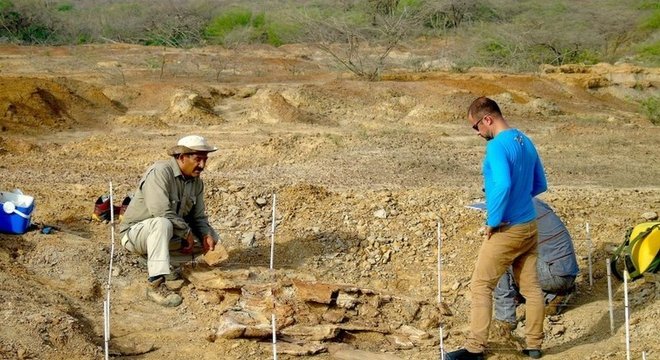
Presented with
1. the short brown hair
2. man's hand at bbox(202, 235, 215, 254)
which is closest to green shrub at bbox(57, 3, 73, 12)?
man's hand at bbox(202, 235, 215, 254)

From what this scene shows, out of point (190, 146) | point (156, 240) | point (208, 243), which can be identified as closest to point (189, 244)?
point (208, 243)

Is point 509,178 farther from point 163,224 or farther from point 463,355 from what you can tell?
point 163,224

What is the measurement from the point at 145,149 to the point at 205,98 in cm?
442

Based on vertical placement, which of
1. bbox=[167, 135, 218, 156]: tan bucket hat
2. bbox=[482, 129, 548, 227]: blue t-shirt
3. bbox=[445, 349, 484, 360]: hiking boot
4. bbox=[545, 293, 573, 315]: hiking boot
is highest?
bbox=[167, 135, 218, 156]: tan bucket hat

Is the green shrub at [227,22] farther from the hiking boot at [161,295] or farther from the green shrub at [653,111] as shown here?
the hiking boot at [161,295]

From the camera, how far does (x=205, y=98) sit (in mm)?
16844

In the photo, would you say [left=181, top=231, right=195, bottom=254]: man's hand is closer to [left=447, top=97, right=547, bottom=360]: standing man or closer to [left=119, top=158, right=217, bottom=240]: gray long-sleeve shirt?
[left=119, top=158, right=217, bottom=240]: gray long-sleeve shirt

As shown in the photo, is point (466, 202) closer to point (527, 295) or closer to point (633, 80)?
point (527, 295)

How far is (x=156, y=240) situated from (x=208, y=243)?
430 mm

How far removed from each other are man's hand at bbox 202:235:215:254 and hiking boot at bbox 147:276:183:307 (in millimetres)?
376

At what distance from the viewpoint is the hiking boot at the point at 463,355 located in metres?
5.06

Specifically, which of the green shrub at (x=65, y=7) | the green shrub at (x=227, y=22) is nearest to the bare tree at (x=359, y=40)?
the green shrub at (x=227, y=22)

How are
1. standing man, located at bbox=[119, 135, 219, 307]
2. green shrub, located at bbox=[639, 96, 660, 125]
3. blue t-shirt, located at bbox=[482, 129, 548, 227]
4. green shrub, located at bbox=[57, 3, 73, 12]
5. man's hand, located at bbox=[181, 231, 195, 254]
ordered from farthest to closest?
1. green shrub, located at bbox=[57, 3, 73, 12]
2. green shrub, located at bbox=[639, 96, 660, 125]
3. man's hand, located at bbox=[181, 231, 195, 254]
4. standing man, located at bbox=[119, 135, 219, 307]
5. blue t-shirt, located at bbox=[482, 129, 548, 227]

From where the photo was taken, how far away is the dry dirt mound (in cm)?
1423
